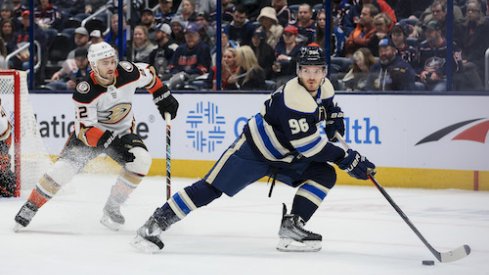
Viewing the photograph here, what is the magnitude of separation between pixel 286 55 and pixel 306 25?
30 centimetres

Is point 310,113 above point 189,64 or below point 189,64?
above

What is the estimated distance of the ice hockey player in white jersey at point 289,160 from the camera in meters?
4.69

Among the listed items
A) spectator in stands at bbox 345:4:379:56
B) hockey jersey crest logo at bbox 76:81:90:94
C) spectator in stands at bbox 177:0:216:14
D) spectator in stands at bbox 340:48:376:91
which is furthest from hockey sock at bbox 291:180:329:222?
spectator in stands at bbox 177:0:216:14

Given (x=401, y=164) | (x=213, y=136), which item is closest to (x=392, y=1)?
(x=401, y=164)

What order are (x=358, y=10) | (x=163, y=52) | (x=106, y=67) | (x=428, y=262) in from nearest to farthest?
(x=428, y=262) < (x=106, y=67) < (x=358, y=10) < (x=163, y=52)

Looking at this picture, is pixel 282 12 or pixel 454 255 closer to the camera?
pixel 454 255

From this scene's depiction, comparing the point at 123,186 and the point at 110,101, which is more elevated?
the point at 110,101

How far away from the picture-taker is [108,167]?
956 centimetres

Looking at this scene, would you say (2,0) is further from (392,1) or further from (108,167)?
(392,1)

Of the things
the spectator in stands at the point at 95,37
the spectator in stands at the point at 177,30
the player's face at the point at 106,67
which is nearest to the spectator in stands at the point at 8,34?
the spectator in stands at the point at 95,37

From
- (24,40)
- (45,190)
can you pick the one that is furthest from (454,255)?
(24,40)

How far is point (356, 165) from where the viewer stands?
470 centimetres

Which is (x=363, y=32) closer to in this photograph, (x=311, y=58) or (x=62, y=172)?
(x=62, y=172)

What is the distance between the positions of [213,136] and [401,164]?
1.65 metres
